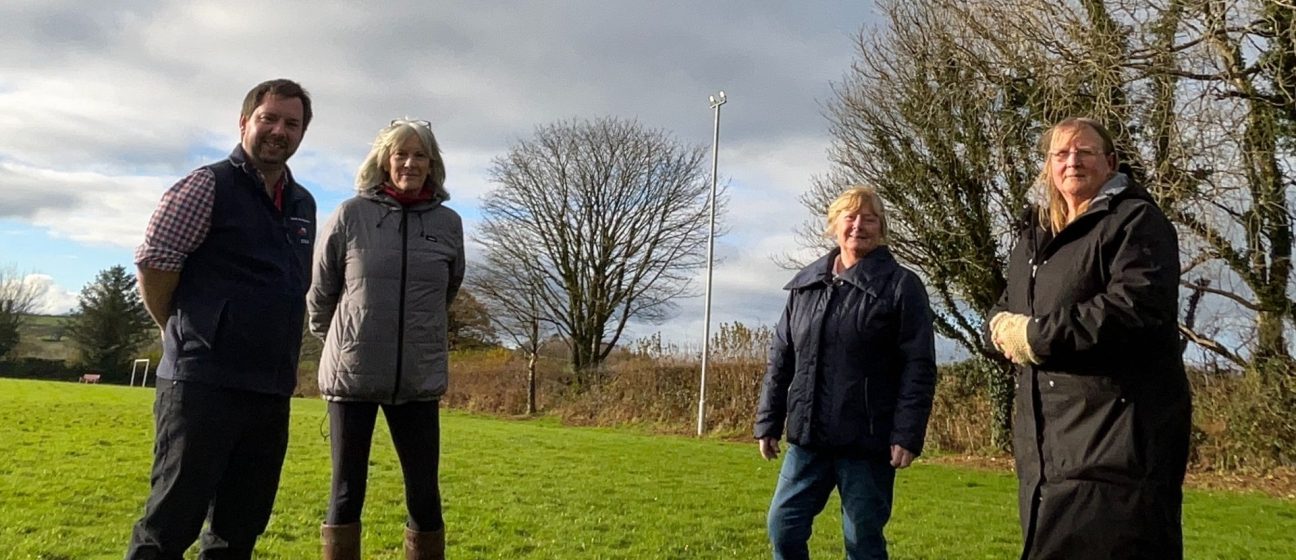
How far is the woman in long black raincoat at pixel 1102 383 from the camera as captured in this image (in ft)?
8.14

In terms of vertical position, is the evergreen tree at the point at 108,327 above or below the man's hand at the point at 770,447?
above

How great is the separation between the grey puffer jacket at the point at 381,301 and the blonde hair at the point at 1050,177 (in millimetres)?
2336

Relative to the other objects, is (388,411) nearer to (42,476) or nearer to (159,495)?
(159,495)

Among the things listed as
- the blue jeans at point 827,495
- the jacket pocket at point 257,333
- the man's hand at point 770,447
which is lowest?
the blue jeans at point 827,495

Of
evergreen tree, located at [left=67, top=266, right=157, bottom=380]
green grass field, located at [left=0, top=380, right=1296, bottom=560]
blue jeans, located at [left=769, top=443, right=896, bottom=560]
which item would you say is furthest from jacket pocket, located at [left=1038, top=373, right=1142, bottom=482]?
evergreen tree, located at [left=67, top=266, right=157, bottom=380]

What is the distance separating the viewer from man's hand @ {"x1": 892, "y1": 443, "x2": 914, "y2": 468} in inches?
130

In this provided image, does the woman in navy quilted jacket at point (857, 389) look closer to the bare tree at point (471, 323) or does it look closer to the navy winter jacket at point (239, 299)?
the navy winter jacket at point (239, 299)

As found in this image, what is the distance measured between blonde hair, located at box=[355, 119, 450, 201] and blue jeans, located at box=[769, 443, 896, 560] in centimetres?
190

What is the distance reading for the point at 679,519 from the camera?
274 inches

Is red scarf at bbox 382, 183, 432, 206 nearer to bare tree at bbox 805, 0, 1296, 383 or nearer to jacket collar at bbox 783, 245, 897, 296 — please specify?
jacket collar at bbox 783, 245, 897, 296

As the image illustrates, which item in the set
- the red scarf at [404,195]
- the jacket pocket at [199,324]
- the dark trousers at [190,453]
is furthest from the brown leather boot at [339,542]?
the red scarf at [404,195]

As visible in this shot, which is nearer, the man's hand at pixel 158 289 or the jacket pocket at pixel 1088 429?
the jacket pocket at pixel 1088 429

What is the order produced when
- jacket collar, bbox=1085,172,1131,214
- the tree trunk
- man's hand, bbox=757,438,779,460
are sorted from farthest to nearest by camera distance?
1. the tree trunk
2. man's hand, bbox=757,438,779,460
3. jacket collar, bbox=1085,172,1131,214

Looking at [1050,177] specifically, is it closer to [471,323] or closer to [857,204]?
[857,204]
